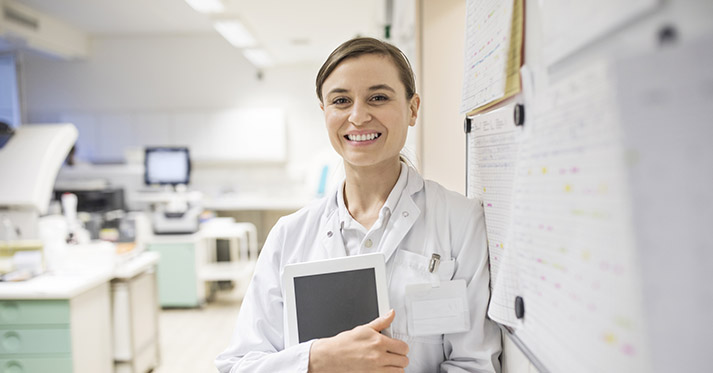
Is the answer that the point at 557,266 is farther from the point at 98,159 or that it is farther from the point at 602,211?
the point at 98,159

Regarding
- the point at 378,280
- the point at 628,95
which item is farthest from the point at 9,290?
the point at 628,95

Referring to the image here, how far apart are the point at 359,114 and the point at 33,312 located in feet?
6.74

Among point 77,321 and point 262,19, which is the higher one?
point 262,19

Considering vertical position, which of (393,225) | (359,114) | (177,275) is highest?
(359,114)

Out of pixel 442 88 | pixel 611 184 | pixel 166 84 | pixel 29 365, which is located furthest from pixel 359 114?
pixel 166 84

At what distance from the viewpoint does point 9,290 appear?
2.08 meters

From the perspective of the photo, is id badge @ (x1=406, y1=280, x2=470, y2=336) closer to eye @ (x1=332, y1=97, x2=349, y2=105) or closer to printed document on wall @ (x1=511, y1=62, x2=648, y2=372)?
printed document on wall @ (x1=511, y1=62, x2=648, y2=372)

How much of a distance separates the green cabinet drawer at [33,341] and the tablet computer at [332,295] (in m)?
1.78

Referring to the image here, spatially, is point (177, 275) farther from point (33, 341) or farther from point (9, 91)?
point (9, 91)

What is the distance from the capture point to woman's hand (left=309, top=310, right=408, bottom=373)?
34.4 inches

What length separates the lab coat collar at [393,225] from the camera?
1012mm

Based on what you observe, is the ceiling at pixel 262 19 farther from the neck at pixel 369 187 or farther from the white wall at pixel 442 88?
the neck at pixel 369 187

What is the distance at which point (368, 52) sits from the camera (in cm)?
105

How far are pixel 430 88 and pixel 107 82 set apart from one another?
5.70 m
